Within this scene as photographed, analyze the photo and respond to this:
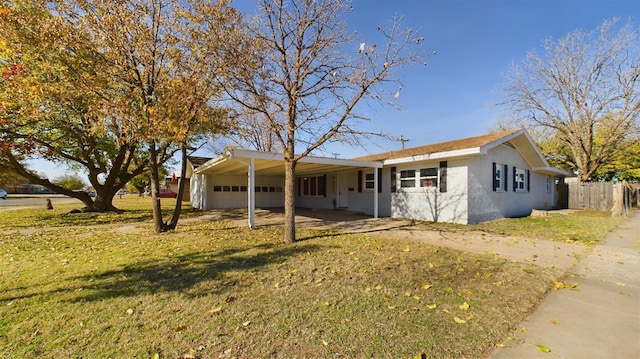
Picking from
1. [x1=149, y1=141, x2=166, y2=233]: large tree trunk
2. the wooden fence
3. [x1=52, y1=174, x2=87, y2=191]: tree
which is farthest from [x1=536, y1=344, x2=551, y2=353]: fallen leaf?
[x1=52, y1=174, x2=87, y2=191]: tree

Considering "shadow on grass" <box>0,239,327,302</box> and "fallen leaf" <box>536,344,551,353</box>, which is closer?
"fallen leaf" <box>536,344,551,353</box>

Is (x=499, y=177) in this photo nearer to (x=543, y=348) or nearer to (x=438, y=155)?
(x=438, y=155)

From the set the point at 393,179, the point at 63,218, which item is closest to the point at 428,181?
the point at 393,179

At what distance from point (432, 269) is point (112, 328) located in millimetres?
4490

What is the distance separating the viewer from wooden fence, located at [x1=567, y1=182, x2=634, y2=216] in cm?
1519

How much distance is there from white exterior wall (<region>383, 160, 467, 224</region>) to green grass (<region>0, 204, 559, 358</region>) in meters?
5.30

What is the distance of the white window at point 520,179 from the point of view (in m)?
13.7

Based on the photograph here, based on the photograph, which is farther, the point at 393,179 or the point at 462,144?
the point at 393,179

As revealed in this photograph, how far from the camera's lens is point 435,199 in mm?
11445

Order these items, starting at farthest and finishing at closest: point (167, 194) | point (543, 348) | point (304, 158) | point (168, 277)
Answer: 1. point (167, 194)
2. point (304, 158)
3. point (168, 277)
4. point (543, 348)

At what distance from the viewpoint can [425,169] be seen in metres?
11.8

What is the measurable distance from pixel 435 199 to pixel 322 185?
295 inches

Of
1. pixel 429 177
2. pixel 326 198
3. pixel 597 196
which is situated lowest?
pixel 326 198

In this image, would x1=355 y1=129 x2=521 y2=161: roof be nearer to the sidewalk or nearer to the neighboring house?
the neighboring house
